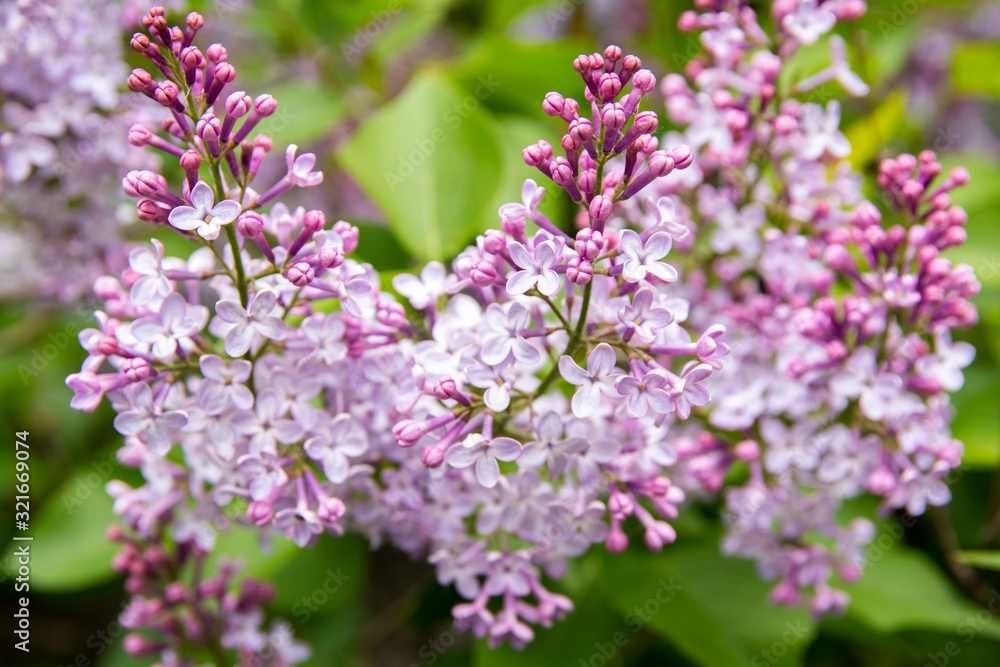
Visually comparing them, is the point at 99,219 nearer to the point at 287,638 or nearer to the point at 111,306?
the point at 111,306

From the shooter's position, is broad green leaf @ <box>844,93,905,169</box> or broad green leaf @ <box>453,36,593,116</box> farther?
broad green leaf @ <box>844,93,905,169</box>

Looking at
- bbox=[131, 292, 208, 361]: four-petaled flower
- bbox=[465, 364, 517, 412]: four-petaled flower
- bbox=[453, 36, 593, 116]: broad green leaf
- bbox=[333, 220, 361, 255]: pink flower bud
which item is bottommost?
bbox=[465, 364, 517, 412]: four-petaled flower

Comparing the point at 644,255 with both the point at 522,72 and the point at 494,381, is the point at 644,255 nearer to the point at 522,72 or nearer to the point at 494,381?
the point at 494,381

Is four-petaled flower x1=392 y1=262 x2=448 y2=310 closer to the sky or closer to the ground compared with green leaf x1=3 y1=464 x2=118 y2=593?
closer to the sky

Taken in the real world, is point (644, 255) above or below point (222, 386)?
above

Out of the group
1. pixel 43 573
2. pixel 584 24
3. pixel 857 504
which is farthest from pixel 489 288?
pixel 584 24

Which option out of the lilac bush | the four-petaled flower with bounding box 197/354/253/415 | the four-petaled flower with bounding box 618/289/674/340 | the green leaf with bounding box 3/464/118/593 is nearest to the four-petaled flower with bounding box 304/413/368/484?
the lilac bush

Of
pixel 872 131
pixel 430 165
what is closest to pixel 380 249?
pixel 430 165

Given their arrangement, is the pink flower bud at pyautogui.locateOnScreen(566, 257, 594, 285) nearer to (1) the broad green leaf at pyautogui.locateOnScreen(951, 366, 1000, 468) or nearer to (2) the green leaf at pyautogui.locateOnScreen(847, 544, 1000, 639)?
(2) the green leaf at pyautogui.locateOnScreen(847, 544, 1000, 639)
